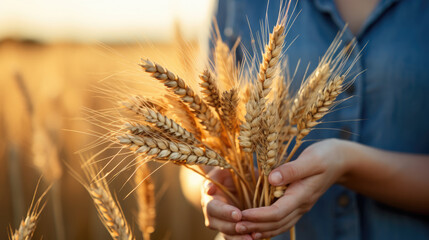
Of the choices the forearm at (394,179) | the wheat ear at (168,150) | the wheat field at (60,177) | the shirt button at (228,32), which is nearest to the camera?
the wheat ear at (168,150)

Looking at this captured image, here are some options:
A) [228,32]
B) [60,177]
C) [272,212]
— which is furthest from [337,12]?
[60,177]

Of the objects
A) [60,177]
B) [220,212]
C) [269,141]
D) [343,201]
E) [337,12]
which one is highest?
[337,12]

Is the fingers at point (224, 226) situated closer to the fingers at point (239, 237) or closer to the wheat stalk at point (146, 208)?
the fingers at point (239, 237)

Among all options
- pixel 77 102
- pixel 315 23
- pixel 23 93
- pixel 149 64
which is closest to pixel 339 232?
pixel 315 23

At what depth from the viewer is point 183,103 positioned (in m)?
0.67

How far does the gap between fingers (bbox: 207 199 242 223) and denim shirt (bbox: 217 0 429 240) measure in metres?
0.41

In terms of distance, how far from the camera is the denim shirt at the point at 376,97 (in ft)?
3.17

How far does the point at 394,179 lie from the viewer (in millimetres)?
953

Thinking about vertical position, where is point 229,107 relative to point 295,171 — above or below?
above

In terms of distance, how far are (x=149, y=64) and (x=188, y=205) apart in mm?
1958

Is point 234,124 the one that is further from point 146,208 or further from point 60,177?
point 60,177

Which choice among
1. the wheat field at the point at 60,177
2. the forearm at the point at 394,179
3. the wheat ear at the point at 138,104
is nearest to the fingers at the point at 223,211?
the wheat ear at the point at 138,104

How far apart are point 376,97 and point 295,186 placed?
0.46m

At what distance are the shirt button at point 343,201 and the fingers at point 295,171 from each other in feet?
1.25
